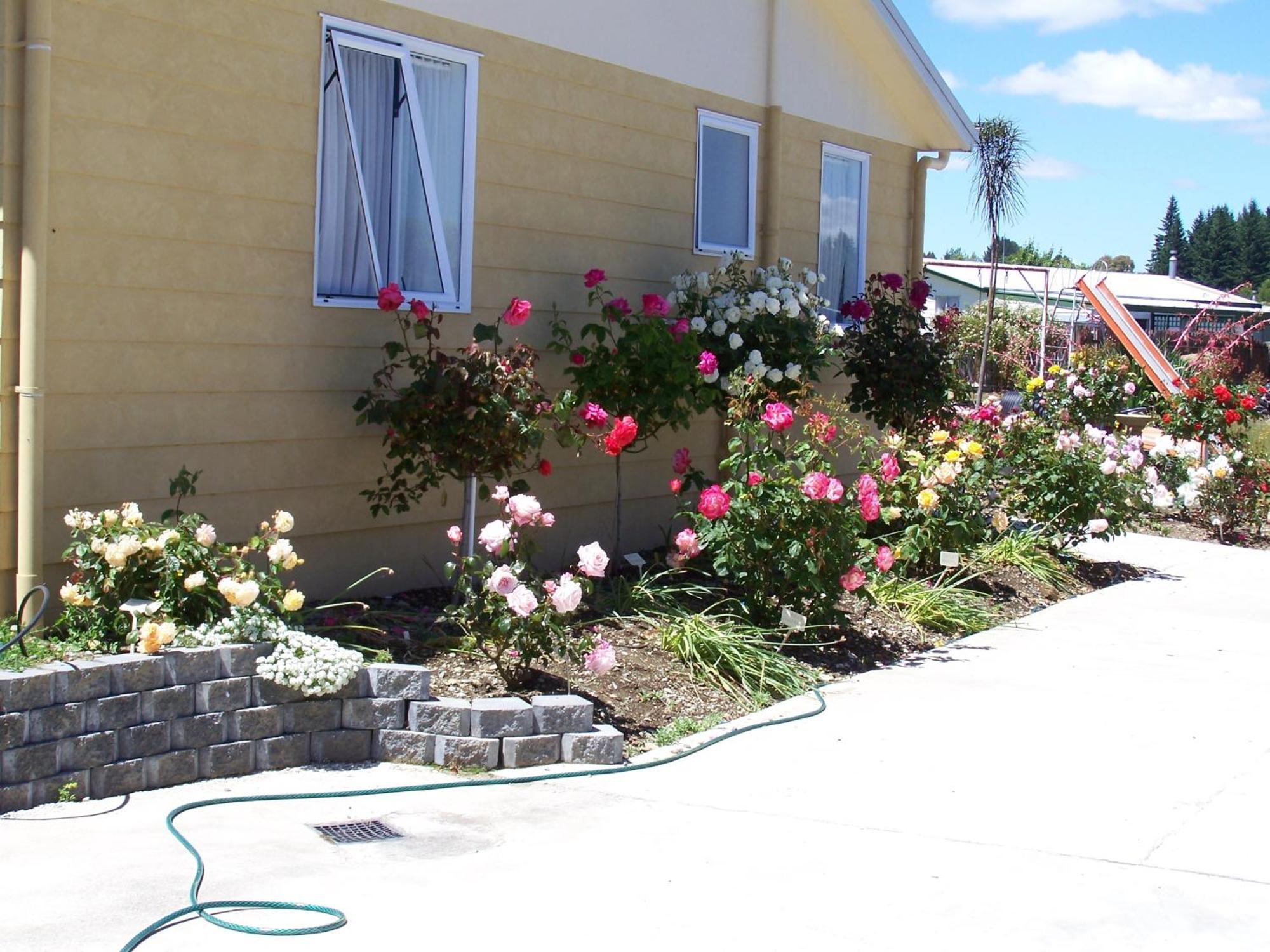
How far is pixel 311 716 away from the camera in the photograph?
5449mm

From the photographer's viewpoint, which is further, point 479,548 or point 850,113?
point 850,113

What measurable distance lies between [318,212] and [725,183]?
157 inches

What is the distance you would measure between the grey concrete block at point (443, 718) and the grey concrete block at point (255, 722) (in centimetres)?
54

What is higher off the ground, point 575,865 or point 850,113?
point 850,113

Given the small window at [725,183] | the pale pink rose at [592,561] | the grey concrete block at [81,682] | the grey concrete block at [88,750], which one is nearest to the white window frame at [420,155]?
the pale pink rose at [592,561]

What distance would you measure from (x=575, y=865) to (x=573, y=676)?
79.6 inches

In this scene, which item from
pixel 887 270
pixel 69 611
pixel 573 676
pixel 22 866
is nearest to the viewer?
pixel 22 866

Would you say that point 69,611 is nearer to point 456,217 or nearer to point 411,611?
point 411,611

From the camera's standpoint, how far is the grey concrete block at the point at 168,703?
4961 mm

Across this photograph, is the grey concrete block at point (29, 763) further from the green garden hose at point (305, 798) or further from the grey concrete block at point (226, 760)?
the grey concrete block at point (226, 760)

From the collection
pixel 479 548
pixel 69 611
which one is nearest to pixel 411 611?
pixel 479 548

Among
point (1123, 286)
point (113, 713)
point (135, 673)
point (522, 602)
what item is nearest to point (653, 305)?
point (522, 602)

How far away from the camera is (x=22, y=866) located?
4.16 metres

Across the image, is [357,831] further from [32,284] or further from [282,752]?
[32,284]
